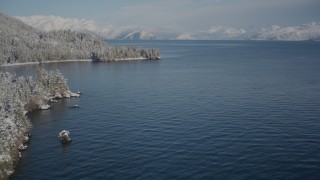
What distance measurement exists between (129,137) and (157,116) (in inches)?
1058

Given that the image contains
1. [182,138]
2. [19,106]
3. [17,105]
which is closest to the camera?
[182,138]

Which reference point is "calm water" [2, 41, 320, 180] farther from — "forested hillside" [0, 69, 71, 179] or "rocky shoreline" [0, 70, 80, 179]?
"forested hillside" [0, 69, 71, 179]

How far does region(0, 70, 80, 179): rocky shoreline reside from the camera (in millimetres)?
91750

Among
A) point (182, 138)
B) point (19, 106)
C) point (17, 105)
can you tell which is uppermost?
point (17, 105)

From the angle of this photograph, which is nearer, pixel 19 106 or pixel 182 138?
pixel 182 138

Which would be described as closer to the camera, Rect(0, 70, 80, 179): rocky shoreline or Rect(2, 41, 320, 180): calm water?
Rect(2, 41, 320, 180): calm water

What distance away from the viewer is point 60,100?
593 feet

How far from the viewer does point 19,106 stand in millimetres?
125938

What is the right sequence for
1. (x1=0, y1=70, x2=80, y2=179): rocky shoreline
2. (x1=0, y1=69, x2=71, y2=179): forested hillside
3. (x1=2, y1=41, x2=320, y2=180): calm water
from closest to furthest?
(x1=2, y1=41, x2=320, y2=180): calm water → (x1=0, y1=69, x2=71, y2=179): forested hillside → (x1=0, y1=70, x2=80, y2=179): rocky shoreline

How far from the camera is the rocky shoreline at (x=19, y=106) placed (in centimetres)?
9175

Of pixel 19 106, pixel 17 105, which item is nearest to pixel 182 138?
pixel 19 106

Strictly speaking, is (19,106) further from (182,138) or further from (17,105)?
(182,138)

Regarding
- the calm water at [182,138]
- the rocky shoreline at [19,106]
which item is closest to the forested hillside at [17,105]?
the rocky shoreline at [19,106]

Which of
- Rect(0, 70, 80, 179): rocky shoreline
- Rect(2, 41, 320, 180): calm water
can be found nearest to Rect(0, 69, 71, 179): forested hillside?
Rect(0, 70, 80, 179): rocky shoreline
